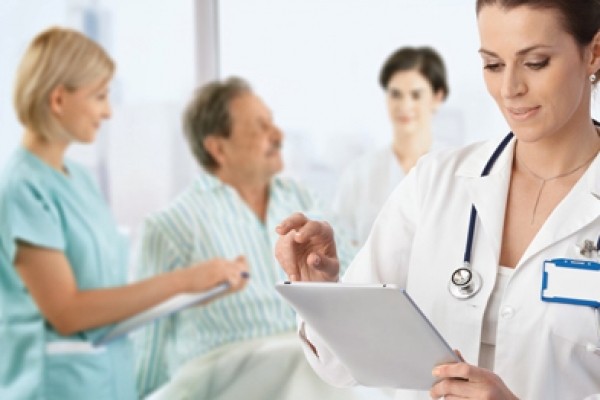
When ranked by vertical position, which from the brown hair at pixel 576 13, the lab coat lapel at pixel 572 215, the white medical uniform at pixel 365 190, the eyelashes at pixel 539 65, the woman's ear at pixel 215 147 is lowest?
the white medical uniform at pixel 365 190

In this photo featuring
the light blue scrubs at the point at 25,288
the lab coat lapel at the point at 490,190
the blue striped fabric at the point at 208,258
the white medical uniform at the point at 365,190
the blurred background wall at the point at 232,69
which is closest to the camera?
the lab coat lapel at the point at 490,190

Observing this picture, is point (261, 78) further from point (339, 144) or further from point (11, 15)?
point (11, 15)

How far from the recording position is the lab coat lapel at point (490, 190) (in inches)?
55.5

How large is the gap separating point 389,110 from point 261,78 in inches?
31.5

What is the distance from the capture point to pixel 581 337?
1.29m

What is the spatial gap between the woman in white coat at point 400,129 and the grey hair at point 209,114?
620 millimetres

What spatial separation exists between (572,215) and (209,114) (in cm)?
214

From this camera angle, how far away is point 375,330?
48.4 inches

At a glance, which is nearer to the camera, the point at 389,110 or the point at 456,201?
the point at 456,201

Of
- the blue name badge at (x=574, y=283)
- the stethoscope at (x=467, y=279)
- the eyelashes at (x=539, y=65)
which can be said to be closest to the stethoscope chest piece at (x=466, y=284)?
the stethoscope at (x=467, y=279)

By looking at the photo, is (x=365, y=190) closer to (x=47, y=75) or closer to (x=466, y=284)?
(x=47, y=75)

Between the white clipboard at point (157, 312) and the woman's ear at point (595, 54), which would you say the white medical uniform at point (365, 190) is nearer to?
the white clipboard at point (157, 312)

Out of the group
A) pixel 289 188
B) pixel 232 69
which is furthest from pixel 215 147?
pixel 232 69

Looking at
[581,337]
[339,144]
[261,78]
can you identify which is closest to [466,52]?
[339,144]
